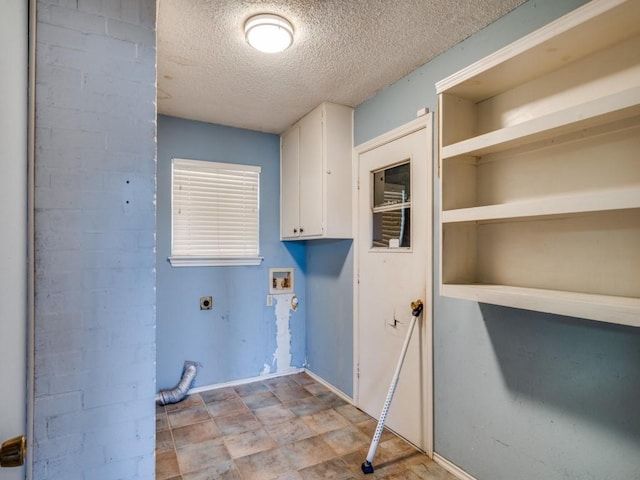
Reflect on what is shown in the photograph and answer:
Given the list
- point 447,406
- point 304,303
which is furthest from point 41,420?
point 304,303

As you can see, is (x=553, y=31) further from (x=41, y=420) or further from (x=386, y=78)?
(x=41, y=420)

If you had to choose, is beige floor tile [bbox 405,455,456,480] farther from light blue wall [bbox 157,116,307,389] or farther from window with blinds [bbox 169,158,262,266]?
window with blinds [bbox 169,158,262,266]

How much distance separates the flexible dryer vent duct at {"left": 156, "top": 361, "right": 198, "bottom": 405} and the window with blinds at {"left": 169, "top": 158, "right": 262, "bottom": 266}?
0.93 m

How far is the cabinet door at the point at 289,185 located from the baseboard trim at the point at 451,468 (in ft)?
6.50

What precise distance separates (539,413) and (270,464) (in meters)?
1.51

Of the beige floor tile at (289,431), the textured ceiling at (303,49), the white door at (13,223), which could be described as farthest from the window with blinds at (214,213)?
the white door at (13,223)

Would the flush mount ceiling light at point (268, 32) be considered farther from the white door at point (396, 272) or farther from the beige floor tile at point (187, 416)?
the beige floor tile at point (187, 416)

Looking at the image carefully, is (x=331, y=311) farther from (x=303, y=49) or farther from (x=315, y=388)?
(x=303, y=49)

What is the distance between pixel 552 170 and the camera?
60.7 inches

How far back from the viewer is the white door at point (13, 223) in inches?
35.3

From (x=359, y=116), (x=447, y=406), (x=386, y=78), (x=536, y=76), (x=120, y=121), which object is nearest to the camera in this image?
(x=120, y=121)

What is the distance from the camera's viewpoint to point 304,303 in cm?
373

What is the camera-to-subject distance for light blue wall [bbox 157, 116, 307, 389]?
3139 millimetres

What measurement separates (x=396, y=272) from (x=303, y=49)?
1.54 meters
